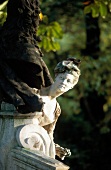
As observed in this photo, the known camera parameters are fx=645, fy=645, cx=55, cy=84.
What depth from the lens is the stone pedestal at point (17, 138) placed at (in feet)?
20.3

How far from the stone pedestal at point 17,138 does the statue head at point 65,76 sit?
0.39 meters

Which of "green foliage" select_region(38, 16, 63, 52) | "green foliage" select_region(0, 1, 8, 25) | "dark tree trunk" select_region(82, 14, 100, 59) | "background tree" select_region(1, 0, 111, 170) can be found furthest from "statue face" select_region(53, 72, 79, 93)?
"dark tree trunk" select_region(82, 14, 100, 59)

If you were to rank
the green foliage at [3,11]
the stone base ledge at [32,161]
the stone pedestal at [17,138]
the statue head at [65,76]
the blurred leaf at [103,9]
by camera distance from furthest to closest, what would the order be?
the blurred leaf at [103,9] < the green foliage at [3,11] < the statue head at [65,76] < the stone pedestal at [17,138] < the stone base ledge at [32,161]

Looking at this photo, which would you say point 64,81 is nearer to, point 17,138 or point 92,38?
point 17,138

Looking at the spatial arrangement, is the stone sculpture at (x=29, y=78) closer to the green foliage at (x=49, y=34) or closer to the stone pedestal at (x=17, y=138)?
the stone pedestal at (x=17, y=138)

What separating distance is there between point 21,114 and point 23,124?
106 mm

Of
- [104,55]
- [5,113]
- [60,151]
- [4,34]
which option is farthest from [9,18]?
[104,55]

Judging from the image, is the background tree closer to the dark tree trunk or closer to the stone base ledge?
the dark tree trunk

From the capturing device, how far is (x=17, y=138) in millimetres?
6234

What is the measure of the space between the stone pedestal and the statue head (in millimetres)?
388

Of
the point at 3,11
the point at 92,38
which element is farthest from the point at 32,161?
the point at 92,38

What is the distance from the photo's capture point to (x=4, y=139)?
6336mm

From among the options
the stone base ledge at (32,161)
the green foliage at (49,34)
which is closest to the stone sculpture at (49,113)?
the stone base ledge at (32,161)

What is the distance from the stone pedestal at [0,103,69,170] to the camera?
6.20 meters
